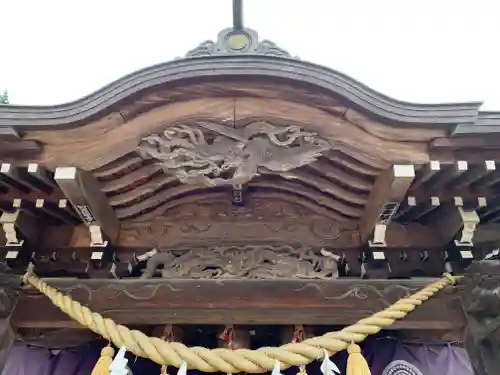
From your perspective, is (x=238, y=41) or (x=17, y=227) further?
(x=238, y=41)

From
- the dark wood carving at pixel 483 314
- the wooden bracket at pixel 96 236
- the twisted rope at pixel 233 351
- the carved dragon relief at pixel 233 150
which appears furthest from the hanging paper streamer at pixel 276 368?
the wooden bracket at pixel 96 236

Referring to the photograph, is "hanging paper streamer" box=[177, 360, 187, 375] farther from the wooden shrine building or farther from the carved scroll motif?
the carved scroll motif

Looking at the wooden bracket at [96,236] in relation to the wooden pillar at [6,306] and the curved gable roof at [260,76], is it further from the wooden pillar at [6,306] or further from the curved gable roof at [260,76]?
the curved gable roof at [260,76]

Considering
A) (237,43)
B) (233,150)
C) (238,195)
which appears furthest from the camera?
(237,43)

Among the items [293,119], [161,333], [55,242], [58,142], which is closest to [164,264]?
[161,333]

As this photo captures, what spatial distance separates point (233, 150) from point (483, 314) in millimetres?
1893

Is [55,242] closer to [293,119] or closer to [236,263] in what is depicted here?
[236,263]

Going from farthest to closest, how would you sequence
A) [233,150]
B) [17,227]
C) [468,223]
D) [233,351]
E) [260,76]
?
[17,227] < [468,223] < [233,150] < [260,76] < [233,351]

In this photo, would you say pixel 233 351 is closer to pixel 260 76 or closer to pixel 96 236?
pixel 96 236

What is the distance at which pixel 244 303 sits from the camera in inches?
121

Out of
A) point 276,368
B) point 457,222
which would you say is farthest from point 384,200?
point 276,368

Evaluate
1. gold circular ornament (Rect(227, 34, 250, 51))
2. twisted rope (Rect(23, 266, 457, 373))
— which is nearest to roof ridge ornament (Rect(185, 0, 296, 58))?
gold circular ornament (Rect(227, 34, 250, 51))

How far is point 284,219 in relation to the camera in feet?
11.7

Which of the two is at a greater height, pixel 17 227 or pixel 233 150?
pixel 233 150
